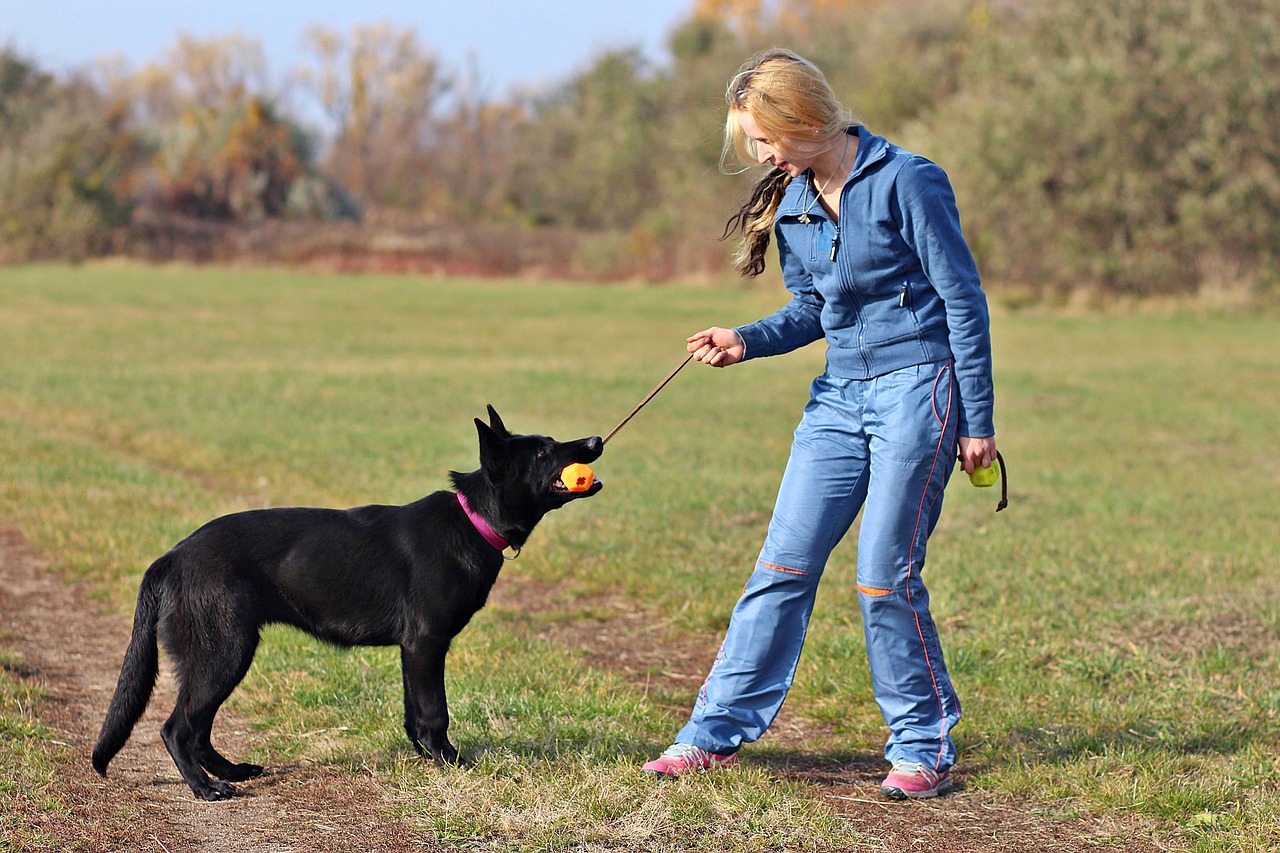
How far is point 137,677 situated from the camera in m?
4.29

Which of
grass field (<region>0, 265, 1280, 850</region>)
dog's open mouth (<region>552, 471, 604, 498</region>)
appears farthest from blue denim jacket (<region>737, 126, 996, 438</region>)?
grass field (<region>0, 265, 1280, 850</region>)

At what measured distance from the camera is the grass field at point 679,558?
4500mm

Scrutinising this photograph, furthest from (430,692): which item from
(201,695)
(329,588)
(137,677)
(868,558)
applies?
(868,558)

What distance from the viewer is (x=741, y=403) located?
53.0 feet

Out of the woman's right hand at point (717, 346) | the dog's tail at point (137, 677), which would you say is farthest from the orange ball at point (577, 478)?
the dog's tail at point (137, 677)

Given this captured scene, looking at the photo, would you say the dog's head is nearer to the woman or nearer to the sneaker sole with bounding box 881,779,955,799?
the woman

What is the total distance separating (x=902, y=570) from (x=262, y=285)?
115 feet

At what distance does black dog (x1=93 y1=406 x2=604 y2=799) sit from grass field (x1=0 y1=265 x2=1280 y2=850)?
17.8 inches

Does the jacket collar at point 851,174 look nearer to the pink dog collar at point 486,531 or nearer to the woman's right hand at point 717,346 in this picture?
the woman's right hand at point 717,346

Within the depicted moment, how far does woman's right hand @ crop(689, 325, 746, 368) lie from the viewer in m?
4.61

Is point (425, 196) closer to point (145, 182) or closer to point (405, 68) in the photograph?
point (405, 68)

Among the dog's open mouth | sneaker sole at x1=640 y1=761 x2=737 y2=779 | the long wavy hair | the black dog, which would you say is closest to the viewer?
the long wavy hair

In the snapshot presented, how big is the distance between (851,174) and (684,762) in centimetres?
202

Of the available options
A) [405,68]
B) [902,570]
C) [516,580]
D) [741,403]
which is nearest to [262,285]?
[741,403]
